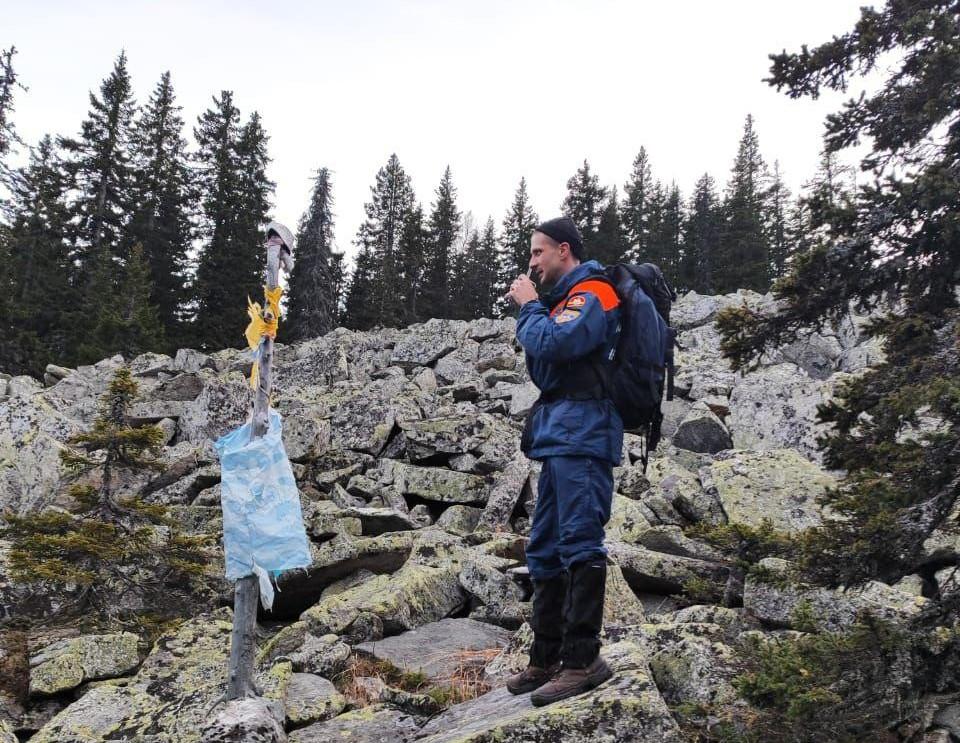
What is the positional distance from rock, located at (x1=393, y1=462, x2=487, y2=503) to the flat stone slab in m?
4.82

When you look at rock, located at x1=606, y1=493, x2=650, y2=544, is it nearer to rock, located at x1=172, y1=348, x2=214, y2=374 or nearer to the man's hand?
the man's hand

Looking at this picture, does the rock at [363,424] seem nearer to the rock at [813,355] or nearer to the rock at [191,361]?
the rock at [813,355]

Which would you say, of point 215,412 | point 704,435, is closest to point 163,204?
point 215,412

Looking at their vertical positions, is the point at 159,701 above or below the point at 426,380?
below

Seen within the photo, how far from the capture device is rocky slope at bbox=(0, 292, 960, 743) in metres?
4.73

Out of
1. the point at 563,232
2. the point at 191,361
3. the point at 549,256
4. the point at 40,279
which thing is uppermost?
the point at 40,279

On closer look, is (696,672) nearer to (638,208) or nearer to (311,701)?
(311,701)

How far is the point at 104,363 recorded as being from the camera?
26922 mm

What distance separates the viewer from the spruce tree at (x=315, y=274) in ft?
140

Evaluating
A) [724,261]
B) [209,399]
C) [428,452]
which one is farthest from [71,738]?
[724,261]

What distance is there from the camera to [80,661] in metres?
6.15

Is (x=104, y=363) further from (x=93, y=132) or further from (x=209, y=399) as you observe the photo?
(x=93, y=132)

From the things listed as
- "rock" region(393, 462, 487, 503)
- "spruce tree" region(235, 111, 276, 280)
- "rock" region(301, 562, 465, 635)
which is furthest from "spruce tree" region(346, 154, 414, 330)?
"rock" region(301, 562, 465, 635)

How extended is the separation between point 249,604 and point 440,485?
25.5 feet
